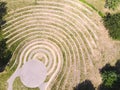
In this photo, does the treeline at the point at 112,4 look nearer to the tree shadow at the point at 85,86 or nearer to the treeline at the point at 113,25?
the treeline at the point at 113,25

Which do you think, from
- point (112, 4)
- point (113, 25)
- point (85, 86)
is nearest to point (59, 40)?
point (85, 86)

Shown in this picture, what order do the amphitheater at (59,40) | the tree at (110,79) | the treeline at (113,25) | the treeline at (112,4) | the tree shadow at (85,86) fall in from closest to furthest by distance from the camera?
the tree at (110,79)
the tree shadow at (85,86)
the amphitheater at (59,40)
the treeline at (113,25)
the treeline at (112,4)

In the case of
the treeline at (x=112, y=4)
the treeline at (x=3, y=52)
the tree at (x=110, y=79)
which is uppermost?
the treeline at (x=112, y=4)

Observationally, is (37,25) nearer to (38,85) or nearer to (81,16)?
(81,16)

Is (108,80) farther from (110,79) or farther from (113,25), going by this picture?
(113,25)

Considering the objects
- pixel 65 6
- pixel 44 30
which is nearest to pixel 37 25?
pixel 44 30

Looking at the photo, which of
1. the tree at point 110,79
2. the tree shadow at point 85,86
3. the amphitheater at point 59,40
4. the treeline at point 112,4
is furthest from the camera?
the treeline at point 112,4

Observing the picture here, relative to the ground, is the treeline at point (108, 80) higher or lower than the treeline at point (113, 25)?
lower

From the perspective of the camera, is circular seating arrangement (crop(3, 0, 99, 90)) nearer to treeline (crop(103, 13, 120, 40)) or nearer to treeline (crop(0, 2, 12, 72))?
treeline (crop(0, 2, 12, 72))

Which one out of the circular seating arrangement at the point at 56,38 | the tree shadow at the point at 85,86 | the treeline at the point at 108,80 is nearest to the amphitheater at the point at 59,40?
the circular seating arrangement at the point at 56,38
